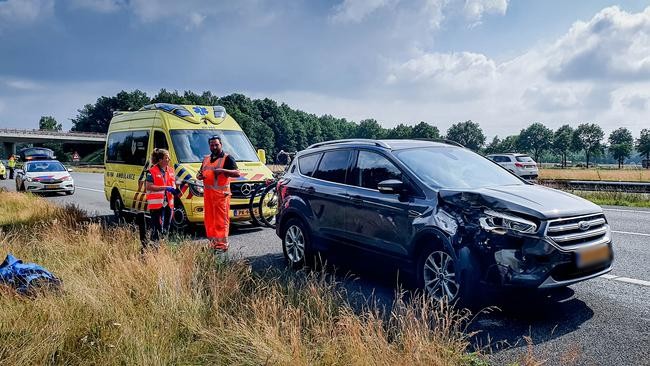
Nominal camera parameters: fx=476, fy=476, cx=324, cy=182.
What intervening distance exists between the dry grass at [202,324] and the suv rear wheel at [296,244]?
4.01 ft

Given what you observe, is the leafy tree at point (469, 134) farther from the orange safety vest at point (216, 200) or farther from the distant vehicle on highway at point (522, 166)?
the orange safety vest at point (216, 200)

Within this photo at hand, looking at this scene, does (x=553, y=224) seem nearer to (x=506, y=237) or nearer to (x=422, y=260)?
(x=506, y=237)

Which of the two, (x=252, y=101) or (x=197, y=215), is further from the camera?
(x=252, y=101)

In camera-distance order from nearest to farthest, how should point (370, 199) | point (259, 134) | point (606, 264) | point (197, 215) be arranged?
point (606, 264) → point (370, 199) → point (197, 215) → point (259, 134)

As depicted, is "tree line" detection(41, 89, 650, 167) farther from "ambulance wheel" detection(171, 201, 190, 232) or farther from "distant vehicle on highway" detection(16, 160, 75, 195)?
"ambulance wheel" detection(171, 201, 190, 232)

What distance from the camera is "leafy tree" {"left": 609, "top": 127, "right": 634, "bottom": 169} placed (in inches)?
3669

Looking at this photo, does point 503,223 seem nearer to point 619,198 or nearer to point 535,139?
point 619,198

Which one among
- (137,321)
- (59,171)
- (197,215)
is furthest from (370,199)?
(59,171)

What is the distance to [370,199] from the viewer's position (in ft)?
17.9

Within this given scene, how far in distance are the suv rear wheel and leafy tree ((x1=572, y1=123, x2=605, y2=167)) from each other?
330ft

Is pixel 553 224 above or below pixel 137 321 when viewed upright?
above

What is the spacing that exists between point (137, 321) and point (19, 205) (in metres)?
10.5

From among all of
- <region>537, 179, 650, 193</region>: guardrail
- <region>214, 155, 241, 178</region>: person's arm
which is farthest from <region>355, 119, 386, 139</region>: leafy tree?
<region>214, 155, 241, 178</region>: person's arm

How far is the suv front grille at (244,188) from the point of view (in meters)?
9.41
